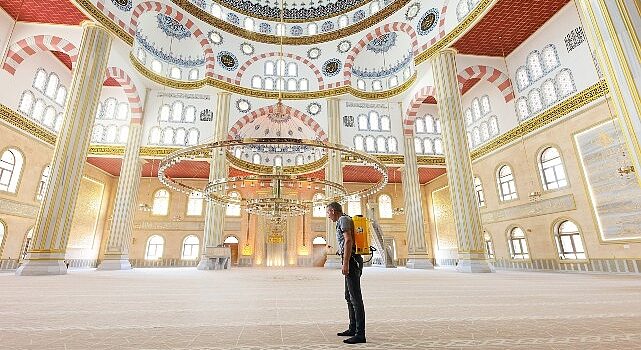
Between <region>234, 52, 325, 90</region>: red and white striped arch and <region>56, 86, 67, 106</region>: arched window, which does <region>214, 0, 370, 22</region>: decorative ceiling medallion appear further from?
<region>56, 86, 67, 106</region>: arched window

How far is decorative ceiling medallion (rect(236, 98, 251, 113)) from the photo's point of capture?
49.8 ft

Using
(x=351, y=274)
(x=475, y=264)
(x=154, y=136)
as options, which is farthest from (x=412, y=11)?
(x=351, y=274)

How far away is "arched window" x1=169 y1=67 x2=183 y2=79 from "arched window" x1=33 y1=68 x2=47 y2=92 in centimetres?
498

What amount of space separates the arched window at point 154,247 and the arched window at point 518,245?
1751cm

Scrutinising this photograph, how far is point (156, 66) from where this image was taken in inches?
603

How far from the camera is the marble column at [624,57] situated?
4285 mm

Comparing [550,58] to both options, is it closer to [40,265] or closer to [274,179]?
[274,179]

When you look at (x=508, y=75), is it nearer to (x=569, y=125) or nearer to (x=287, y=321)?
(x=569, y=125)

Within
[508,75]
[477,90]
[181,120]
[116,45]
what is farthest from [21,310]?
[477,90]

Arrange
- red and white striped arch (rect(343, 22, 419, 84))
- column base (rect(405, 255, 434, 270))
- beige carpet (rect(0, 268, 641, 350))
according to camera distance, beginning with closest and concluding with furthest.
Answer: beige carpet (rect(0, 268, 641, 350))
column base (rect(405, 255, 434, 270))
red and white striped arch (rect(343, 22, 419, 84))

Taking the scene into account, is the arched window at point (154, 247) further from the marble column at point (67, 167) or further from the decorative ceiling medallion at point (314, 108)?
the decorative ceiling medallion at point (314, 108)

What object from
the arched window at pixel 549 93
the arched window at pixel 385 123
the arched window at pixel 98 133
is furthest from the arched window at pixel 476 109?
the arched window at pixel 98 133

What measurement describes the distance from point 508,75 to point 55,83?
63.3ft

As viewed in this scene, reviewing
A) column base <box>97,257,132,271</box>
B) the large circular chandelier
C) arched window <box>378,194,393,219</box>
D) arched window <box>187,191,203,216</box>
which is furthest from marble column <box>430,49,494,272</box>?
arched window <box>187,191,203,216</box>
